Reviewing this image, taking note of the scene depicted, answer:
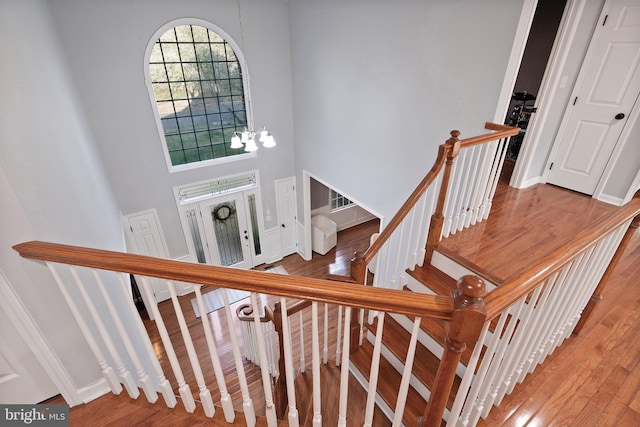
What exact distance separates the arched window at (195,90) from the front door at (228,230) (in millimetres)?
897

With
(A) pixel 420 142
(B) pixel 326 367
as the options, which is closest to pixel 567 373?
(B) pixel 326 367

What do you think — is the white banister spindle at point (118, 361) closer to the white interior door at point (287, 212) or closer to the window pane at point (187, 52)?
the window pane at point (187, 52)

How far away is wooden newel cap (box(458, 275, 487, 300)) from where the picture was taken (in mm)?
941

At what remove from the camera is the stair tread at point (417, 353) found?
2219 millimetres

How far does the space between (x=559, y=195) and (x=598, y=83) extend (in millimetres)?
1292

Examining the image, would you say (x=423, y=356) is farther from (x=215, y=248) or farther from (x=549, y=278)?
(x=215, y=248)

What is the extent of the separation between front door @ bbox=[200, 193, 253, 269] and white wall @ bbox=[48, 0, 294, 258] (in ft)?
1.73

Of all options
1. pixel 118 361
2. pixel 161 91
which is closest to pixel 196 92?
pixel 161 91

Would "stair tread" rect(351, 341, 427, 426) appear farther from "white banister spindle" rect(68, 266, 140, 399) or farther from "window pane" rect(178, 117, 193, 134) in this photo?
"window pane" rect(178, 117, 193, 134)

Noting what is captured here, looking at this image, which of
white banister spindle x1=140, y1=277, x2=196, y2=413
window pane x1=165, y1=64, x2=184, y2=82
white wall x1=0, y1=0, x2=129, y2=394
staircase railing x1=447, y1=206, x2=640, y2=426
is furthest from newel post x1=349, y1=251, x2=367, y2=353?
window pane x1=165, y1=64, x2=184, y2=82

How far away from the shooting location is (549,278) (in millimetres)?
1274

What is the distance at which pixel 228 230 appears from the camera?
6.59m

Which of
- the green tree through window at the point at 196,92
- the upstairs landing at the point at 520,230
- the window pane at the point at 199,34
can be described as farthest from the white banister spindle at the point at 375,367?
the window pane at the point at 199,34

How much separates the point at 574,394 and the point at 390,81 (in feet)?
11.4
